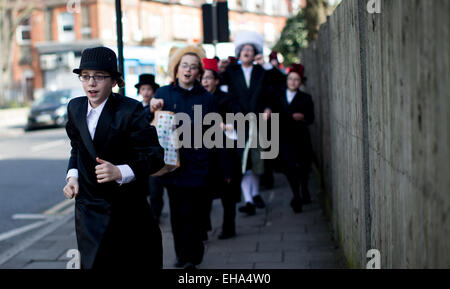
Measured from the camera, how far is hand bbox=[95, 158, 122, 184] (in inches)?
143

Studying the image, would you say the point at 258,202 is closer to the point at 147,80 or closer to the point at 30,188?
the point at 147,80

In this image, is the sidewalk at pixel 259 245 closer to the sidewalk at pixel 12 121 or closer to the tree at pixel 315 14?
the tree at pixel 315 14

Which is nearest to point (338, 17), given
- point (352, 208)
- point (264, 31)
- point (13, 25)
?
point (352, 208)

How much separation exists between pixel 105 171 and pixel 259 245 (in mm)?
3376

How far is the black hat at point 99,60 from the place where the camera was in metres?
3.80

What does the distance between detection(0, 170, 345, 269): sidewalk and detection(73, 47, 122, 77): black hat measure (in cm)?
265

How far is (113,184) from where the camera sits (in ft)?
12.6

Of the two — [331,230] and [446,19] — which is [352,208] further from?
[446,19]

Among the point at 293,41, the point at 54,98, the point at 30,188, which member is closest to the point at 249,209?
the point at 30,188

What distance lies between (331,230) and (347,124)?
227 cm

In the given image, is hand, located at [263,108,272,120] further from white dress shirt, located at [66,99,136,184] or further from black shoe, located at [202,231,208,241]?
white dress shirt, located at [66,99,136,184]
